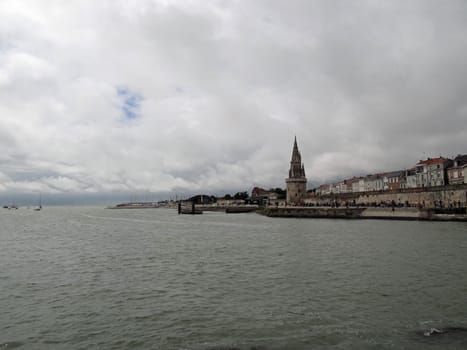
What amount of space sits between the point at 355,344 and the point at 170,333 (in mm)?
4009

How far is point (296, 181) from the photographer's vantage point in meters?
94.1

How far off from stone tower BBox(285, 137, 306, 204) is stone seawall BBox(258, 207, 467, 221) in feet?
58.5

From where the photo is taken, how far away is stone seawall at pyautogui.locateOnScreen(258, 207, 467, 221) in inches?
1865

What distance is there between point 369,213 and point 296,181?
37.6 metres

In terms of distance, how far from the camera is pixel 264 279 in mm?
14008

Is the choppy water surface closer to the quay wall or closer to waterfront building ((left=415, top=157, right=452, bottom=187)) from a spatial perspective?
the quay wall

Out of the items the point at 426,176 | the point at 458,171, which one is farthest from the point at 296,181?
the point at 458,171

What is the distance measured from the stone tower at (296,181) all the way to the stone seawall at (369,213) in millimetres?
17830

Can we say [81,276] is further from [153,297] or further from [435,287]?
[435,287]

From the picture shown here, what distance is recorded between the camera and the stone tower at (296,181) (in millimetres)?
93625

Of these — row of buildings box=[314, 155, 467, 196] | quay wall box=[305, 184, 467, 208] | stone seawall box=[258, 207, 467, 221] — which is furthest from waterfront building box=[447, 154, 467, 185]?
stone seawall box=[258, 207, 467, 221]

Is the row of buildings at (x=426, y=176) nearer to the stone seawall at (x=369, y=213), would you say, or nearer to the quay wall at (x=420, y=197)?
the quay wall at (x=420, y=197)

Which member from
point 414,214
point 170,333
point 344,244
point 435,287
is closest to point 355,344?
point 170,333

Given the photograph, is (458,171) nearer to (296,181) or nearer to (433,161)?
(433,161)
